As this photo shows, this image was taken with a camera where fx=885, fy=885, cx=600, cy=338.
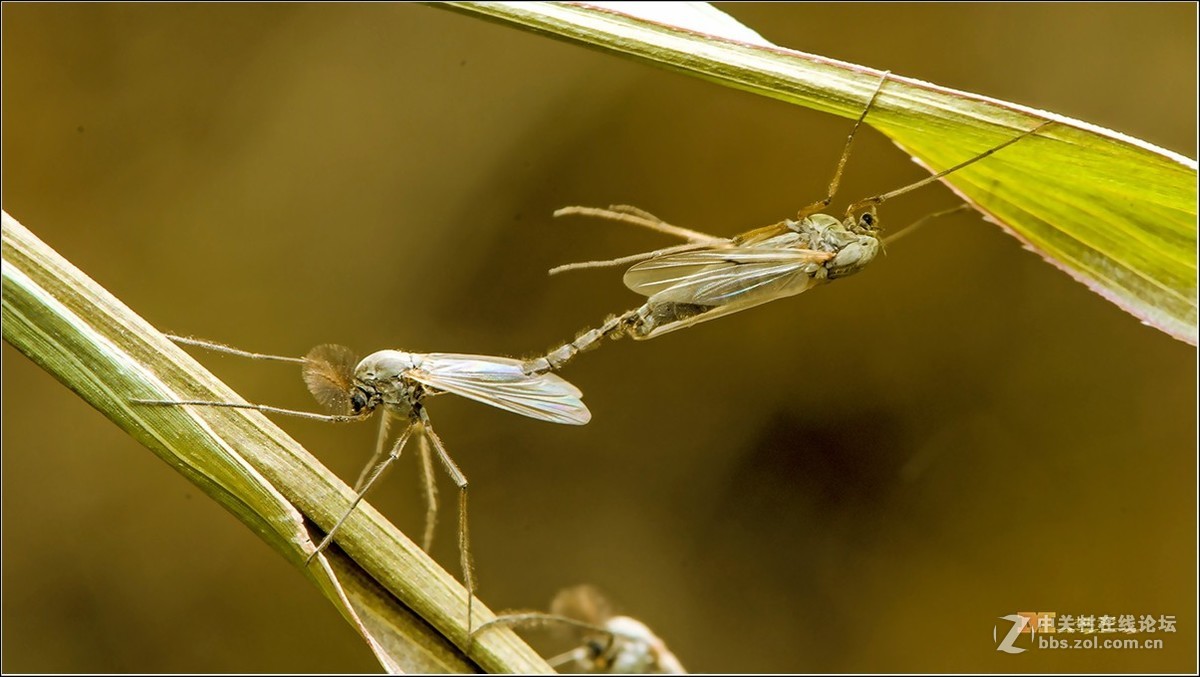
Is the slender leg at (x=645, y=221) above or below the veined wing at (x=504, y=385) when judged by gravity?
above

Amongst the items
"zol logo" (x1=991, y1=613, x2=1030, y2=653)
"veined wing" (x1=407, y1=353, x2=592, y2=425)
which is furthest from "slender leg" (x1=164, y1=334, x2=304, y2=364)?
"zol logo" (x1=991, y1=613, x2=1030, y2=653)

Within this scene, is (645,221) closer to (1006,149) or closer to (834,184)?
(834,184)

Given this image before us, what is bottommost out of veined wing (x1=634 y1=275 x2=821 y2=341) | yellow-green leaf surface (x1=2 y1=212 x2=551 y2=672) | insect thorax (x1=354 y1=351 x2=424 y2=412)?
yellow-green leaf surface (x1=2 y1=212 x2=551 y2=672)

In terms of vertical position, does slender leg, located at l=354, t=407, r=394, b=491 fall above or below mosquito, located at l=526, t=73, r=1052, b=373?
below

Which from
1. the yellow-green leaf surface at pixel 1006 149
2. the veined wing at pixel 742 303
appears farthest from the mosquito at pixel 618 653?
the yellow-green leaf surface at pixel 1006 149

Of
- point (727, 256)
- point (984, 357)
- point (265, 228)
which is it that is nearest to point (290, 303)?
point (265, 228)

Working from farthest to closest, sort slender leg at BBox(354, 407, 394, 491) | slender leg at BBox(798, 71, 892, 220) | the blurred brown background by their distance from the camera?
the blurred brown background < slender leg at BBox(354, 407, 394, 491) < slender leg at BBox(798, 71, 892, 220)

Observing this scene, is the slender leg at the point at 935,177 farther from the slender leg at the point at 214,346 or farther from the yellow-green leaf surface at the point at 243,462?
the slender leg at the point at 214,346

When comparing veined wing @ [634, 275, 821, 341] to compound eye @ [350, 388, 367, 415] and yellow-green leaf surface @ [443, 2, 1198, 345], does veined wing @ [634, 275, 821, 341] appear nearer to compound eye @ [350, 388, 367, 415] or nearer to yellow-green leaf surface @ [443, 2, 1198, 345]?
yellow-green leaf surface @ [443, 2, 1198, 345]
